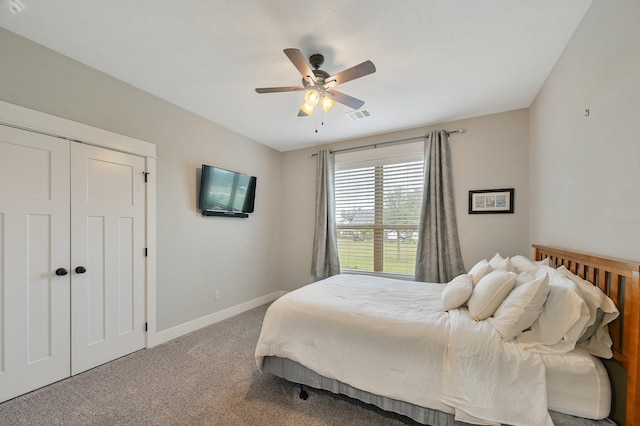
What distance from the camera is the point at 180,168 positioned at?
3.20m

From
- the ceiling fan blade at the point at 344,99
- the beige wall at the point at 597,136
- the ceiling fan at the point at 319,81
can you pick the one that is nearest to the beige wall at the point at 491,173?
the beige wall at the point at 597,136

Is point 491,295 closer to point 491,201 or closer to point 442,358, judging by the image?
point 442,358

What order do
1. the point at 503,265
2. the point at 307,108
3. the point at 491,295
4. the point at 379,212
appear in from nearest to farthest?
the point at 491,295 → the point at 503,265 → the point at 307,108 → the point at 379,212

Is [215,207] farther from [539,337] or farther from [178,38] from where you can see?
[539,337]

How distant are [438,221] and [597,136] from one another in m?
1.95

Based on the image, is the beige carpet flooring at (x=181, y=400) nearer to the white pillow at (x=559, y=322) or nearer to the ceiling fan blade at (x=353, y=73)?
the white pillow at (x=559, y=322)

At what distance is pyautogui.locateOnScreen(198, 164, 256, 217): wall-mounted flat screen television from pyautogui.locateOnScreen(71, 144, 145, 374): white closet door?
72 centimetres

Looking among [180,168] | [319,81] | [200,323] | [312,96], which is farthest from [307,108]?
[200,323]

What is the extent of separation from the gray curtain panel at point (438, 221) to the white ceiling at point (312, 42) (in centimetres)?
70

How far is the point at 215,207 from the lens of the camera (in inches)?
139

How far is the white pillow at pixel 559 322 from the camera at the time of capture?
135 cm

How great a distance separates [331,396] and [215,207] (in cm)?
263

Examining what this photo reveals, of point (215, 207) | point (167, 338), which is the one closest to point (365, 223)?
point (215, 207)

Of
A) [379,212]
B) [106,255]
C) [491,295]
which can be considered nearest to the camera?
[491,295]
